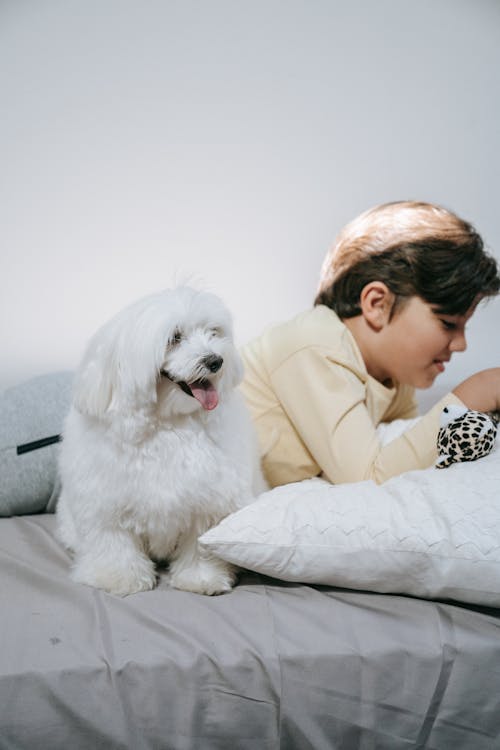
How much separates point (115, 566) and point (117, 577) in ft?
0.06

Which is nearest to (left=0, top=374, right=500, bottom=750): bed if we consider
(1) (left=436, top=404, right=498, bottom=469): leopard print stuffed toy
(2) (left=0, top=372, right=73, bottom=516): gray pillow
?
(1) (left=436, top=404, right=498, bottom=469): leopard print stuffed toy

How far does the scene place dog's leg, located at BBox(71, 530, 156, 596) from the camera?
0.93 m

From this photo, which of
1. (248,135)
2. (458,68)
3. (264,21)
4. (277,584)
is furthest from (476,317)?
(277,584)

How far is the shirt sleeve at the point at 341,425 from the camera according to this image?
3.68 feet

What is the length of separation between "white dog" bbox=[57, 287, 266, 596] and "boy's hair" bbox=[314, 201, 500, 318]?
0.50 metres

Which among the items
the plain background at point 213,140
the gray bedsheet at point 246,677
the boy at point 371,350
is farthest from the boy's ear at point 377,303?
the gray bedsheet at point 246,677

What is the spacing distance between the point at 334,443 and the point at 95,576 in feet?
1.65

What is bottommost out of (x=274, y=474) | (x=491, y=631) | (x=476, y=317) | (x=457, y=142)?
(x=491, y=631)

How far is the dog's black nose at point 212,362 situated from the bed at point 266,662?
248 mm

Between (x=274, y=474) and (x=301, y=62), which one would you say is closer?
(x=274, y=474)

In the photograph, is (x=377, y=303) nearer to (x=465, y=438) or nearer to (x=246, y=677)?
(x=465, y=438)

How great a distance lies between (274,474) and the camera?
1.30 meters

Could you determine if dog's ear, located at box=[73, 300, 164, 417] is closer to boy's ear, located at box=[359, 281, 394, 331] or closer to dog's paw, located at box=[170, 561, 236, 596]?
dog's paw, located at box=[170, 561, 236, 596]

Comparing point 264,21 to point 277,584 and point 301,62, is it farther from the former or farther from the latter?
point 277,584
